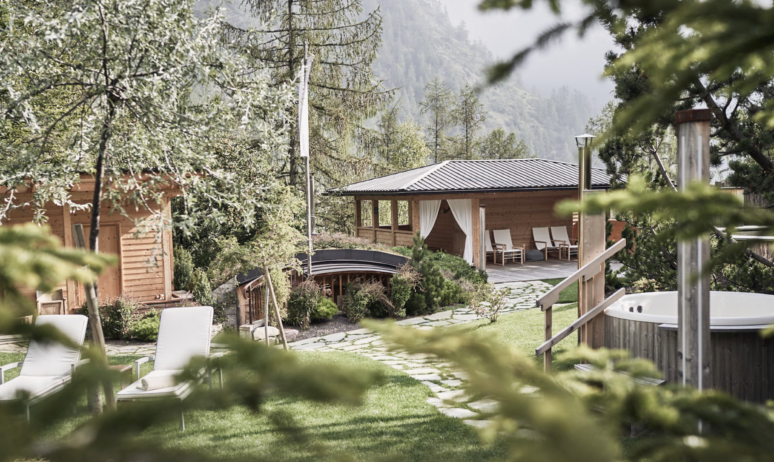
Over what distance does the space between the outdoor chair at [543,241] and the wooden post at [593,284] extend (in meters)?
13.8

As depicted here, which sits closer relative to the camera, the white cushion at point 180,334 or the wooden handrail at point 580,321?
the wooden handrail at point 580,321

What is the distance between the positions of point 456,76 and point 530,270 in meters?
122

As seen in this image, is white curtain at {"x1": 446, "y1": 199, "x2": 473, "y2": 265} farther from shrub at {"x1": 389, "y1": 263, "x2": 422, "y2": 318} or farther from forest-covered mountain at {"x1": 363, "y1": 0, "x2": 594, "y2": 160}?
forest-covered mountain at {"x1": 363, "y1": 0, "x2": 594, "y2": 160}

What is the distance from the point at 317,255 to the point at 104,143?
25.8 feet

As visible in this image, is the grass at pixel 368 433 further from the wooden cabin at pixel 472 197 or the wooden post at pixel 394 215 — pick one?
the wooden post at pixel 394 215

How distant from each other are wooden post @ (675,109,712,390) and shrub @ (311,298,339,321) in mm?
7834

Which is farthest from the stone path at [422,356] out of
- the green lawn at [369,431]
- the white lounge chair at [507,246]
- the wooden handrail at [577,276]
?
the white lounge chair at [507,246]

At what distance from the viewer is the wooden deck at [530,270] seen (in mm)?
15219

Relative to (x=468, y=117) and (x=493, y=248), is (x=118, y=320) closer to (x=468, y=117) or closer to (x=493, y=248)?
(x=493, y=248)

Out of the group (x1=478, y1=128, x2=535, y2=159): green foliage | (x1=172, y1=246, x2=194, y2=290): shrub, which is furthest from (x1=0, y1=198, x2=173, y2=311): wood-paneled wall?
(x1=478, y1=128, x2=535, y2=159): green foliage

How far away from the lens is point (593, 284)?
6012 millimetres

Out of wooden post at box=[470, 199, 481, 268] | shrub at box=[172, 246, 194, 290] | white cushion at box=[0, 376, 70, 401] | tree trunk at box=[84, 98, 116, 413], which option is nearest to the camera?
tree trunk at box=[84, 98, 116, 413]

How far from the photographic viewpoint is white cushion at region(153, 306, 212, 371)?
20.1 feet

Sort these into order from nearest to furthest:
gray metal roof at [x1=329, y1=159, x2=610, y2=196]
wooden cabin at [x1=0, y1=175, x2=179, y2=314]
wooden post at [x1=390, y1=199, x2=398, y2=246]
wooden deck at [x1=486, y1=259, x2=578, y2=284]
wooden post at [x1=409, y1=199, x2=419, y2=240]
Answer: wooden cabin at [x1=0, y1=175, x2=179, y2=314]
wooden deck at [x1=486, y1=259, x2=578, y2=284]
gray metal roof at [x1=329, y1=159, x2=610, y2=196]
wooden post at [x1=409, y1=199, x2=419, y2=240]
wooden post at [x1=390, y1=199, x2=398, y2=246]
